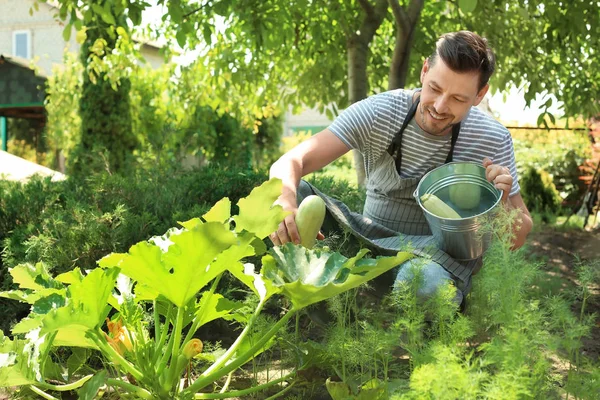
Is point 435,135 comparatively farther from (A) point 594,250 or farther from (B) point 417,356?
(A) point 594,250

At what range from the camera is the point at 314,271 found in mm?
1780

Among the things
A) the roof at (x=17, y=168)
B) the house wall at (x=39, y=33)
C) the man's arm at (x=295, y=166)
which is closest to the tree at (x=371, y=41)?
the roof at (x=17, y=168)

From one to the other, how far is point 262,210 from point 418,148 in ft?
3.24

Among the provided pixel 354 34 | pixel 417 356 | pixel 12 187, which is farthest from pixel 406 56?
pixel 417 356

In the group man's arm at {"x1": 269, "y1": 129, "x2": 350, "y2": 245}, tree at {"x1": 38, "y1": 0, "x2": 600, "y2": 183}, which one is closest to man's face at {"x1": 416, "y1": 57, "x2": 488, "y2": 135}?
man's arm at {"x1": 269, "y1": 129, "x2": 350, "y2": 245}

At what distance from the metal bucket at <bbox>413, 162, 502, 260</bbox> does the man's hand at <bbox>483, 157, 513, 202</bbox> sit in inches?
1.3

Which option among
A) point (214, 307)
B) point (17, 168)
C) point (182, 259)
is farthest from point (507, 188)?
point (17, 168)

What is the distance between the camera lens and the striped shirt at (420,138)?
2623 millimetres

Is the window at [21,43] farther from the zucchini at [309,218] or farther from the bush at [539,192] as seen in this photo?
the zucchini at [309,218]

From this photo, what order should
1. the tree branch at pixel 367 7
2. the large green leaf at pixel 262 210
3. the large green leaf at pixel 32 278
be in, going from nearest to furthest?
the large green leaf at pixel 262 210 → the large green leaf at pixel 32 278 → the tree branch at pixel 367 7

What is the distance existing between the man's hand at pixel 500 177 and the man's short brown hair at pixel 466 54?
319mm

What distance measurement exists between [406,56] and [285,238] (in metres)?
3.45

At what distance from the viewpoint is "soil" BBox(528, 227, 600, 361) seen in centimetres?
394

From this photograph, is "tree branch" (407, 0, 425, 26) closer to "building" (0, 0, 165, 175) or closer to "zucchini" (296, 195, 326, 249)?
"zucchini" (296, 195, 326, 249)
